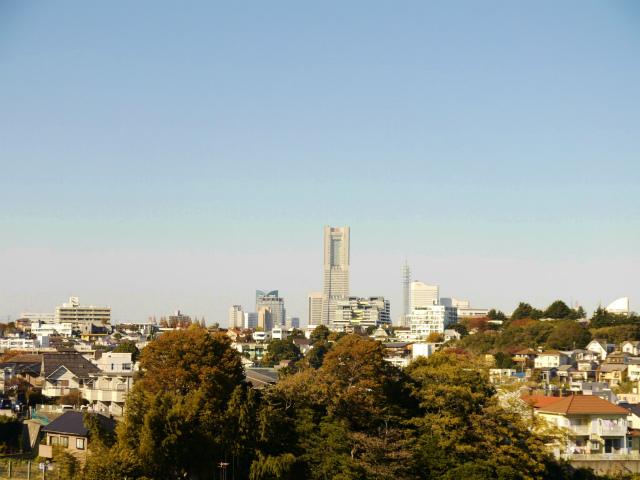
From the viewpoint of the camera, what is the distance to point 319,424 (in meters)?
19.9

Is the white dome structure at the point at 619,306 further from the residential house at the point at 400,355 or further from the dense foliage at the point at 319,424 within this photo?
the dense foliage at the point at 319,424

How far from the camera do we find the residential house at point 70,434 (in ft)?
66.7

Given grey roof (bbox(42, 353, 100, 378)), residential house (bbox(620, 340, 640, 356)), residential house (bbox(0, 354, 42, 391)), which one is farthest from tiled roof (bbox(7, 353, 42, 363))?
residential house (bbox(620, 340, 640, 356))

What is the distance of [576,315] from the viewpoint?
66.1 m

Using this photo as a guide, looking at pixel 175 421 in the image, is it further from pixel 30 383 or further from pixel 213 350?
pixel 30 383

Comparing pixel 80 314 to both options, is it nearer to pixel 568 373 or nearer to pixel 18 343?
pixel 18 343

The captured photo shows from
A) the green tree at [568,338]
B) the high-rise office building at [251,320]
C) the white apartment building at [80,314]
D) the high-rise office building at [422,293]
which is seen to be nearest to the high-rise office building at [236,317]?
the high-rise office building at [251,320]

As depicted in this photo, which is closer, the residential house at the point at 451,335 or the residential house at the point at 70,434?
the residential house at the point at 70,434

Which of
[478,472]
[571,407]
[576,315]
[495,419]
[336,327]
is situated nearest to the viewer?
[478,472]

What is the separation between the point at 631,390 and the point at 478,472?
22073mm

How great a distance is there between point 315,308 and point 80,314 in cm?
7447

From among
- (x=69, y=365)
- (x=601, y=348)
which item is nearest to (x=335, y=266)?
(x=601, y=348)

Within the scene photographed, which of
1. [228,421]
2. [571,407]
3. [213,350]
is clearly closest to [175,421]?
[228,421]

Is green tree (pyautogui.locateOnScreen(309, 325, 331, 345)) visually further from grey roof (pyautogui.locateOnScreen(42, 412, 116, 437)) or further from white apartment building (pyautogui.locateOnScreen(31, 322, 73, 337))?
grey roof (pyautogui.locateOnScreen(42, 412, 116, 437))
